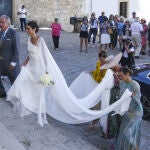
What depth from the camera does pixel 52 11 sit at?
30.8 m

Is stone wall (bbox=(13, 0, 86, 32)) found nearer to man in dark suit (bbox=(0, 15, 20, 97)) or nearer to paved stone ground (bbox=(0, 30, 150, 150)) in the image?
man in dark suit (bbox=(0, 15, 20, 97))

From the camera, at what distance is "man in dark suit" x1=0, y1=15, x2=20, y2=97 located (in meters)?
10.1

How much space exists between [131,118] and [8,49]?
11.8 feet

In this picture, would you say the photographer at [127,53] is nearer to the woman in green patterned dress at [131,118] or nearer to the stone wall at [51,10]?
the woman in green patterned dress at [131,118]

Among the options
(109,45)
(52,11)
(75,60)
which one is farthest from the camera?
(52,11)

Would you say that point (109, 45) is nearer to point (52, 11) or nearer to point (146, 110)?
point (52, 11)

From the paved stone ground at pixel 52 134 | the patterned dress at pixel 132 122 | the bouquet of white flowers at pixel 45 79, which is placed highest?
the bouquet of white flowers at pixel 45 79

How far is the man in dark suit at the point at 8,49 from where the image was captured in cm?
1009

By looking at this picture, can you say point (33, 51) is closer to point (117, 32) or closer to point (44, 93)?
point (44, 93)

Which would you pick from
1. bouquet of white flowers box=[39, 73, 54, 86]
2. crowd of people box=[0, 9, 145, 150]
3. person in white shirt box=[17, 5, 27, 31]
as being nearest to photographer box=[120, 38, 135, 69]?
crowd of people box=[0, 9, 145, 150]

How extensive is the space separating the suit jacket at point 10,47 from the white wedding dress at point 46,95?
34.7 inches

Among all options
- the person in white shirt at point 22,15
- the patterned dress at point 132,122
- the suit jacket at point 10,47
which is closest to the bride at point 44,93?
the suit jacket at point 10,47

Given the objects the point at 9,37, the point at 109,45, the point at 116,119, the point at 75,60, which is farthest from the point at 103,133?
the point at 109,45

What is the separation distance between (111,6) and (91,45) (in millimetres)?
8553
